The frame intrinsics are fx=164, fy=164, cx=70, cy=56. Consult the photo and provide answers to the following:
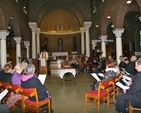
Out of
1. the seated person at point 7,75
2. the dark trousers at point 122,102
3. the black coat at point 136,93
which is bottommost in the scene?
the dark trousers at point 122,102

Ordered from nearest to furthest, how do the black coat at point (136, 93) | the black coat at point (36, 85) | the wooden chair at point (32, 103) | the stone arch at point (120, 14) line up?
the black coat at point (136, 93) < the wooden chair at point (32, 103) < the black coat at point (36, 85) < the stone arch at point (120, 14)

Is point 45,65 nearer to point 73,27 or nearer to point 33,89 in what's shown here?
point 33,89

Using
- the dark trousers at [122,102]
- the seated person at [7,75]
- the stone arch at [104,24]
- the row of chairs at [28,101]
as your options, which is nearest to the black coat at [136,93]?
the dark trousers at [122,102]

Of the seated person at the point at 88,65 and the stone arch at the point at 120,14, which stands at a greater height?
the stone arch at the point at 120,14

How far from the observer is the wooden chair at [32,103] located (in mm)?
3621

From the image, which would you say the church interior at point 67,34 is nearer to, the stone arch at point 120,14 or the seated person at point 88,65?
the stone arch at point 120,14

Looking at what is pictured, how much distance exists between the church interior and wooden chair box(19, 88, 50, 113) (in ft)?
2.56

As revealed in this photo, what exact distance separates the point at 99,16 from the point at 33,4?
765cm

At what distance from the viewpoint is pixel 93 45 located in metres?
18.7

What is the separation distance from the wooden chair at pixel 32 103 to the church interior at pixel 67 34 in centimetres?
78

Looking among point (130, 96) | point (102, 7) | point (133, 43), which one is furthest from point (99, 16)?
point (130, 96)

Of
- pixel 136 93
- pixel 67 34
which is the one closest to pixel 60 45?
pixel 67 34

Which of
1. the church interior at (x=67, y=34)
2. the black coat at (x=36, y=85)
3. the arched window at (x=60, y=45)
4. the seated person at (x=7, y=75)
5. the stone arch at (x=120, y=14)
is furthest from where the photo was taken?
the arched window at (x=60, y=45)

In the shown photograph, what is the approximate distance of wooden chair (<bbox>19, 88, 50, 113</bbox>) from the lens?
143 inches
